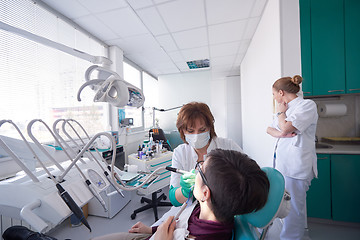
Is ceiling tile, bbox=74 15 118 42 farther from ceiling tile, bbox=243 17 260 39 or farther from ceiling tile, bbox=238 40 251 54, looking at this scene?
ceiling tile, bbox=238 40 251 54

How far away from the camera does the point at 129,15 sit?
7.10 ft

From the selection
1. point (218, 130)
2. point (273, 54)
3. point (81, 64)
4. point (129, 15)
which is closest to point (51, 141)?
point (81, 64)

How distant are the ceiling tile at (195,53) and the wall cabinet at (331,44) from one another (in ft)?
5.73

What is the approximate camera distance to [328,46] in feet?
6.00

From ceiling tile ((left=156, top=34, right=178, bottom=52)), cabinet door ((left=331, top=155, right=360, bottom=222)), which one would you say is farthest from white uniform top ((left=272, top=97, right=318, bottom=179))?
ceiling tile ((left=156, top=34, right=178, bottom=52))

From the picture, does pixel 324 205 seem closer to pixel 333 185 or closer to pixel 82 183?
pixel 333 185

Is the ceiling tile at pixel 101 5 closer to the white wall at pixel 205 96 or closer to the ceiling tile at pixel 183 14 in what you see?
the ceiling tile at pixel 183 14

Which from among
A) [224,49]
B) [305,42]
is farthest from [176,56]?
[305,42]

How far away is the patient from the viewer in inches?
26.3

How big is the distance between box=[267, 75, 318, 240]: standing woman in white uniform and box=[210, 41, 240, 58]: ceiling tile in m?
1.89

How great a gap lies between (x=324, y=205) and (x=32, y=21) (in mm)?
3939

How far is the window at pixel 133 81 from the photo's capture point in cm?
360

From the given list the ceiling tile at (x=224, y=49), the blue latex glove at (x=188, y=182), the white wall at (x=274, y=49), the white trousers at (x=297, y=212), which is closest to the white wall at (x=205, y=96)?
Result: the ceiling tile at (x=224, y=49)

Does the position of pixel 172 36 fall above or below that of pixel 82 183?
above
